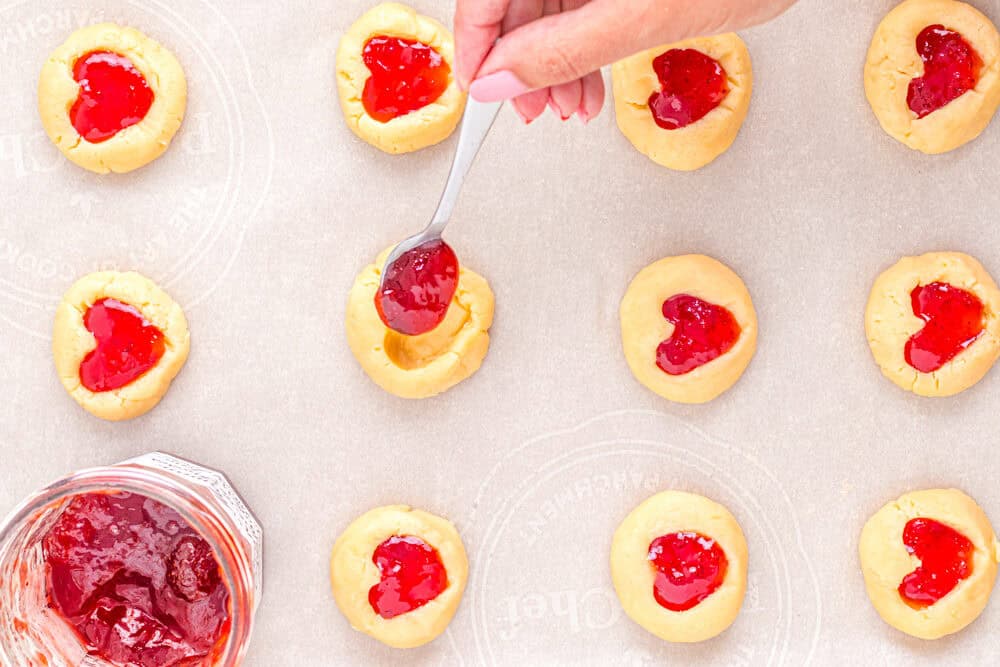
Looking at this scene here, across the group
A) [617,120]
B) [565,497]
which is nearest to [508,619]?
[565,497]

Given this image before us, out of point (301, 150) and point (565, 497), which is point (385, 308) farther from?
point (565, 497)

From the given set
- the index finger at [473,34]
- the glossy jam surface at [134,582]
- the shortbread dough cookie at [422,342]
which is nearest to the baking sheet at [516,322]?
the shortbread dough cookie at [422,342]

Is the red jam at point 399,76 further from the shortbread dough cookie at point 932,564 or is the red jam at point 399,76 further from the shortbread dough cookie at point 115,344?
the shortbread dough cookie at point 932,564

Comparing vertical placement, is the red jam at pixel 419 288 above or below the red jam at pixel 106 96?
below

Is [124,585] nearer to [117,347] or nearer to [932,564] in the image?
[117,347]

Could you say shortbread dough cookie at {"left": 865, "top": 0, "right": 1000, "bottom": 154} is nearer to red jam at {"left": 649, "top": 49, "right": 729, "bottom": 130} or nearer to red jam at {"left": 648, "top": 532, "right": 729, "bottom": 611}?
red jam at {"left": 649, "top": 49, "right": 729, "bottom": 130}

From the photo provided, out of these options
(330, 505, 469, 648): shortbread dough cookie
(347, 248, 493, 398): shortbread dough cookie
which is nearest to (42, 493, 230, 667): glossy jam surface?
(330, 505, 469, 648): shortbread dough cookie
